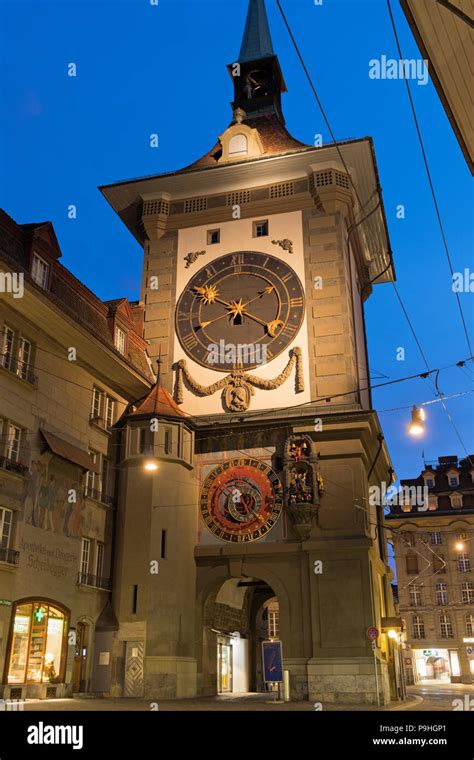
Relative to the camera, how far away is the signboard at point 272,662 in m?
24.5

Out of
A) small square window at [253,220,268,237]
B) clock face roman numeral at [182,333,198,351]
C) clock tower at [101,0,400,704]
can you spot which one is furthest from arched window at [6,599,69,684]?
small square window at [253,220,268,237]

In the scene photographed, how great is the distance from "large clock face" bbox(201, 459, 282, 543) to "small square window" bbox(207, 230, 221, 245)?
10852 millimetres

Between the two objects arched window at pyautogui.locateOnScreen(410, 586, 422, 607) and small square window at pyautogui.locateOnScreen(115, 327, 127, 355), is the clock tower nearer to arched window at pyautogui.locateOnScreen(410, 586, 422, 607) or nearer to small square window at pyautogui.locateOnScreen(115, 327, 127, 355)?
small square window at pyautogui.locateOnScreen(115, 327, 127, 355)

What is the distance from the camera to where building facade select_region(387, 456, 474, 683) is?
69.3 meters

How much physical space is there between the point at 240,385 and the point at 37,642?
13.3 meters

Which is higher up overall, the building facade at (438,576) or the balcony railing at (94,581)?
the building facade at (438,576)

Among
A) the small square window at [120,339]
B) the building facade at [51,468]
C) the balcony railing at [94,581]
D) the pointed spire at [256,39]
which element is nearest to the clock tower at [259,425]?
the balcony railing at [94,581]

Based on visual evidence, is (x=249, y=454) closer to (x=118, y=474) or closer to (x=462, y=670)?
(x=118, y=474)

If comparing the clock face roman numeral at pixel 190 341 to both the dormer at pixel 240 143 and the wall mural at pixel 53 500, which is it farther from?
the dormer at pixel 240 143

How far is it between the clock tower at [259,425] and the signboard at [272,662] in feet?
6.21

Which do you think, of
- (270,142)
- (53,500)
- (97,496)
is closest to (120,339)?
(97,496)

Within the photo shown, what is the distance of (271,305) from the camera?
32.9 m

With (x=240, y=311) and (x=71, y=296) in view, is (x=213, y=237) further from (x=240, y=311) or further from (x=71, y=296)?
(x=71, y=296)
